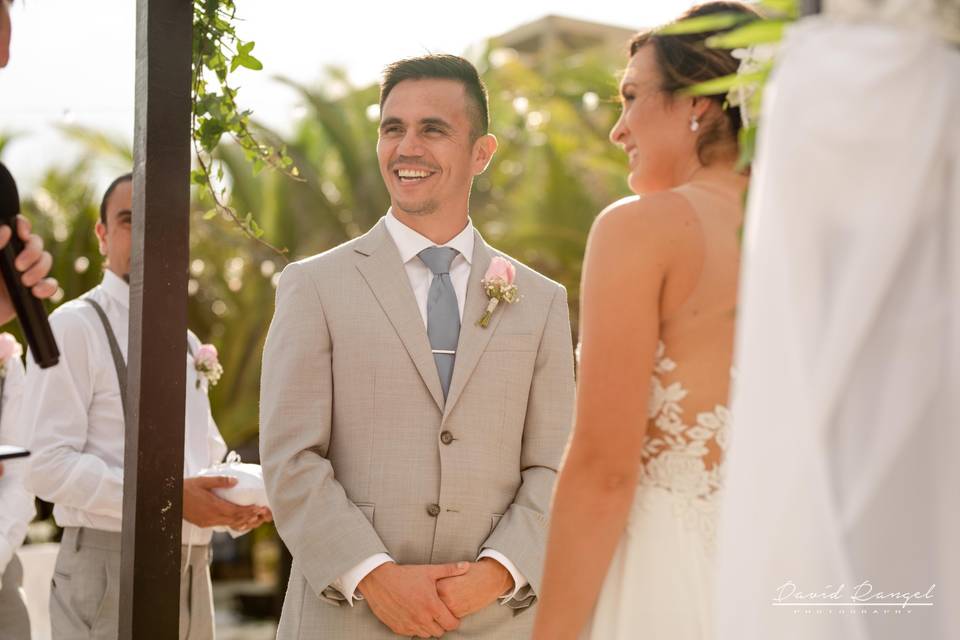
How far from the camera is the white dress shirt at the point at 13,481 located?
14.9 ft

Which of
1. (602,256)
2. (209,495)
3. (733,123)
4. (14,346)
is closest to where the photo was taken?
(602,256)

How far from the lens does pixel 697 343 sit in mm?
2580

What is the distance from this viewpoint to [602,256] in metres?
2.50

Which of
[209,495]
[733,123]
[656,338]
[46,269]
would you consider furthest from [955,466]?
[209,495]

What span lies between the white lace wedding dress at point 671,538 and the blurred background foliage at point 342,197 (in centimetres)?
997

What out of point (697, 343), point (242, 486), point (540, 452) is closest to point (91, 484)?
point (242, 486)

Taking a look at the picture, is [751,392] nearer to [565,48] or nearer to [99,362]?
[99,362]

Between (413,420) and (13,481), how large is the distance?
7.08ft

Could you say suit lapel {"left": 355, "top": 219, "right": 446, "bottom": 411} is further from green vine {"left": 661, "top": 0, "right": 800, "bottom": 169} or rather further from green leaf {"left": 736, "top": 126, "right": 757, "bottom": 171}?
green leaf {"left": 736, "top": 126, "right": 757, "bottom": 171}

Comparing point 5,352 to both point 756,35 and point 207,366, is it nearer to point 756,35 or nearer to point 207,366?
point 207,366

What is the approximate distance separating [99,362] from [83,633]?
1034 millimetres

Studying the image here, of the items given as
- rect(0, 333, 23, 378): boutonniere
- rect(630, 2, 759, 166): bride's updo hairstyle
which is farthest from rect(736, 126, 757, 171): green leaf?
rect(0, 333, 23, 378): boutonniere

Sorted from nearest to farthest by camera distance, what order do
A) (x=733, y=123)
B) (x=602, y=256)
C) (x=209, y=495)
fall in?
(x=602, y=256) < (x=733, y=123) < (x=209, y=495)

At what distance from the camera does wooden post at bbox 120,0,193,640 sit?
3471 millimetres
